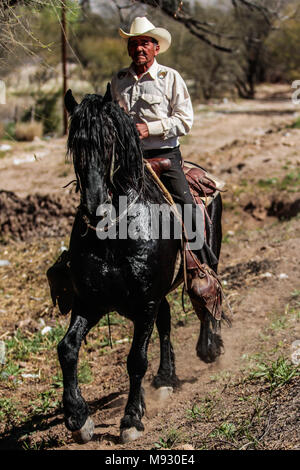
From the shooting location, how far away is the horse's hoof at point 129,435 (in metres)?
4.20

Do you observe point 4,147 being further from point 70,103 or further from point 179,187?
point 70,103

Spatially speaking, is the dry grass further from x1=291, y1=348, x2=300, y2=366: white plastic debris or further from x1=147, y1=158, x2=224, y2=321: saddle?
x1=291, y1=348, x2=300, y2=366: white plastic debris

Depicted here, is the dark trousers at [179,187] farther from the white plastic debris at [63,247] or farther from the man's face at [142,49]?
the white plastic debris at [63,247]

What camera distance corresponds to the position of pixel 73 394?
3869 mm

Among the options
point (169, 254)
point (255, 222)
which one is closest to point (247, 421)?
point (169, 254)

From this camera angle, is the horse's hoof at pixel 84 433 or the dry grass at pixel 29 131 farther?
the dry grass at pixel 29 131

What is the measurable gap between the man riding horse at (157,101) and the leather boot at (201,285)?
49 millimetres

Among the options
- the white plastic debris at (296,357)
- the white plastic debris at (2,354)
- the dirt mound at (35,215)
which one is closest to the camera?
the white plastic debris at (296,357)

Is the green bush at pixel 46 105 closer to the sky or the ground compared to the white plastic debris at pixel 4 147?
closer to the sky

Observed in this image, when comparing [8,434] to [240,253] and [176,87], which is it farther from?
[240,253]

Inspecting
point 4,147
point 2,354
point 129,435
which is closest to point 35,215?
point 2,354

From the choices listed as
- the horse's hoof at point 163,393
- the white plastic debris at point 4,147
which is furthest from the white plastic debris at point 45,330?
the white plastic debris at point 4,147

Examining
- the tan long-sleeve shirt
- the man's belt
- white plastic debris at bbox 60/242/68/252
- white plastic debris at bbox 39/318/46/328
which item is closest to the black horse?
the man's belt

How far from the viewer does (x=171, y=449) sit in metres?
3.67
